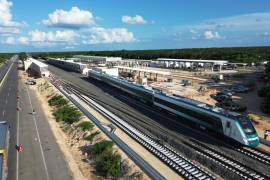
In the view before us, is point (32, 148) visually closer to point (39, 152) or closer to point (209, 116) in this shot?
point (39, 152)

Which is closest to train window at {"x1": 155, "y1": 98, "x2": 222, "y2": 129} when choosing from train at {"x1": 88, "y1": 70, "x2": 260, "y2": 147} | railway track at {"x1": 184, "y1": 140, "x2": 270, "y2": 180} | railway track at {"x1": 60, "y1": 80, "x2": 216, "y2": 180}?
train at {"x1": 88, "y1": 70, "x2": 260, "y2": 147}

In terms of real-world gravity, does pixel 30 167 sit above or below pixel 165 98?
below

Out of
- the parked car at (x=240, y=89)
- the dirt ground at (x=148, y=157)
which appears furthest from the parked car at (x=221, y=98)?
the dirt ground at (x=148, y=157)

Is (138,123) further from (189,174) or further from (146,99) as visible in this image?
(189,174)

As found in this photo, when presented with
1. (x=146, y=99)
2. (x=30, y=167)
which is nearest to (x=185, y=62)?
(x=146, y=99)

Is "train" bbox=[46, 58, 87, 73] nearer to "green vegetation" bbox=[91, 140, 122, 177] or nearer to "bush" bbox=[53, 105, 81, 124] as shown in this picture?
"bush" bbox=[53, 105, 81, 124]

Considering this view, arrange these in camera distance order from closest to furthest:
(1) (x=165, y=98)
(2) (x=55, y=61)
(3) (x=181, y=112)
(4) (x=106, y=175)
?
(4) (x=106, y=175)
(3) (x=181, y=112)
(1) (x=165, y=98)
(2) (x=55, y=61)
